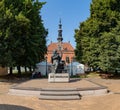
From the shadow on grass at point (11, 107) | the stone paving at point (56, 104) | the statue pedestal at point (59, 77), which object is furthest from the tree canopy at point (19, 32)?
the shadow on grass at point (11, 107)

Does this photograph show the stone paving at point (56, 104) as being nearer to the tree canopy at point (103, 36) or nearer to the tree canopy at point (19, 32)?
the tree canopy at point (19, 32)

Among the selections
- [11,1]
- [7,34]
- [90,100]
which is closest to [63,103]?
[90,100]

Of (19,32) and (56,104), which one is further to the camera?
Answer: (19,32)

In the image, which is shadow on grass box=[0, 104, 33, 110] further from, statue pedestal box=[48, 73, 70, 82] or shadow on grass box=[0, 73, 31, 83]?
shadow on grass box=[0, 73, 31, 83]

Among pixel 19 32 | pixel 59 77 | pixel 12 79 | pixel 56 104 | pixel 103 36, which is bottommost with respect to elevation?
pixel 56 104

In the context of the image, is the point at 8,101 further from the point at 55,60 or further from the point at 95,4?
the point at 95,4

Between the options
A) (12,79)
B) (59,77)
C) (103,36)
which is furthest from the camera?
(103,36)

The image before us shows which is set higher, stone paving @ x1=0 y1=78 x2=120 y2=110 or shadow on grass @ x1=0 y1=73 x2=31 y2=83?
shadow on grass @ x1=0 y1=73 x2=31 y2=83

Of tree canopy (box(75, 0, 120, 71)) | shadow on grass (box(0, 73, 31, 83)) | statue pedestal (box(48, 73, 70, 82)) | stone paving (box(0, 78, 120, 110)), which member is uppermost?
tree canopy (box(75, 0, 120, 71))

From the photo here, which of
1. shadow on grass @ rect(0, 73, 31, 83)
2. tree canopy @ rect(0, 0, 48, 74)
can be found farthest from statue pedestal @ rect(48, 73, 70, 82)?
tree canopy @ rect(0, 0, 48, 74)

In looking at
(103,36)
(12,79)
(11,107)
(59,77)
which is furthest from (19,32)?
(11,107)

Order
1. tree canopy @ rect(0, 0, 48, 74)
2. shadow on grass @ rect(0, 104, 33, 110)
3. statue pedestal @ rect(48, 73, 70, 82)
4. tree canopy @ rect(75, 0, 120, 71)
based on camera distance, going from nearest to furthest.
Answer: shadow on grass @ rect(0, 104, 33, 110) → statue pedestal @ rect(48, 73, 70, 82) → tree canopy @ rect(0, 0, 48, 74) → tree canopy @ rect(75, 0, 120, 71)

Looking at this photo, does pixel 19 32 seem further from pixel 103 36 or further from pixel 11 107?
pixel 11 107

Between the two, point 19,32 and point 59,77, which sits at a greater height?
point 19,32
